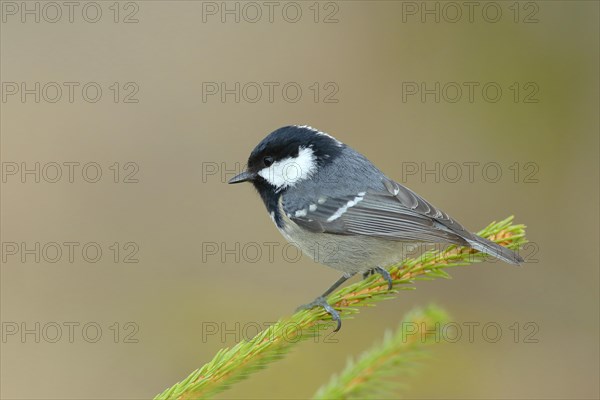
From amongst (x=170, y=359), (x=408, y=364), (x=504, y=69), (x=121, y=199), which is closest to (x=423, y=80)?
(x=504, y=69)

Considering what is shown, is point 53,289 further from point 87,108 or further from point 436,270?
point 436,270

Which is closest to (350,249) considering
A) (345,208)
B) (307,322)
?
(345,208)

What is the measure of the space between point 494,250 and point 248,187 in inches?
76.6

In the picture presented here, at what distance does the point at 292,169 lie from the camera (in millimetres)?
3059

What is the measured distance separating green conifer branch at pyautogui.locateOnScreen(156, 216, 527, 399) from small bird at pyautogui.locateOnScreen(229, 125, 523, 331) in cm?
18

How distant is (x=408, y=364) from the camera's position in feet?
4.37

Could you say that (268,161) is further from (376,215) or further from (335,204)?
(376,215)

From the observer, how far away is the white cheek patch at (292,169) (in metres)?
3.04

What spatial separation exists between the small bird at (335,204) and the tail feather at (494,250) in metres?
0.29

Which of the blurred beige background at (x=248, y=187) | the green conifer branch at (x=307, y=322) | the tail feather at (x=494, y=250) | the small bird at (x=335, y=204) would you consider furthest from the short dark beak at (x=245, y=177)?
the tail feather at (x=494, y=250)

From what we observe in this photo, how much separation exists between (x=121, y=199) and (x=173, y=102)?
3.08 feet

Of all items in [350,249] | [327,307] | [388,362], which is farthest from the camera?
[350,249]

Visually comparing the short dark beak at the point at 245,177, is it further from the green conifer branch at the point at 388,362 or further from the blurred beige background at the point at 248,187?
the green conifer branch at the point at 388,362

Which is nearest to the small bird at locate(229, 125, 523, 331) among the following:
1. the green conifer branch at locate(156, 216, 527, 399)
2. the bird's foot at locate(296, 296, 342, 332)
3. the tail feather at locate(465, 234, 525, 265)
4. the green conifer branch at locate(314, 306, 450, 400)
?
the green conifer branch at locate(156, 216, 527, 399)
